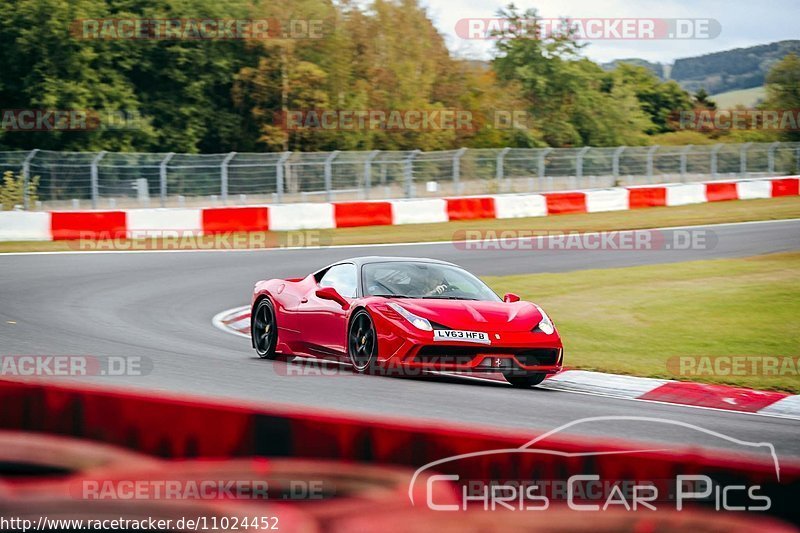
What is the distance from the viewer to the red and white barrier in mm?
23672

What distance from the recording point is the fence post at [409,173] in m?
30.8

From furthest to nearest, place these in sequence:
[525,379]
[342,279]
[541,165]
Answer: [541,165] → [342,279] → [525,379]

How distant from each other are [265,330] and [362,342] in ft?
6.28

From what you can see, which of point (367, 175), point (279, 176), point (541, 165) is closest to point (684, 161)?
Result: point (541, 165)

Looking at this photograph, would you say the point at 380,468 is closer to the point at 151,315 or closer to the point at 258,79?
the point at 151,315

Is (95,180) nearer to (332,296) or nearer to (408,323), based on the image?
(332,296)

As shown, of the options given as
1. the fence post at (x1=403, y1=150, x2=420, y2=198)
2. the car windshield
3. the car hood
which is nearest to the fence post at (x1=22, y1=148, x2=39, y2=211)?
the fence post at (x1=403, y1=150, x2=420, y2=198)

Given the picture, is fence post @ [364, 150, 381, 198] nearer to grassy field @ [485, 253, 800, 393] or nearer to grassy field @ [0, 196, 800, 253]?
grassy field @ [0, 196, 800, 253]

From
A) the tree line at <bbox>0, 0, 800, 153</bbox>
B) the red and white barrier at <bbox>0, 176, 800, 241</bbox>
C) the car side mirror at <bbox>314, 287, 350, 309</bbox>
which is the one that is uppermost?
the tree line at <bbox>0, 0, 800, 153</bbox>

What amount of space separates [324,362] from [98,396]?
21.4ft

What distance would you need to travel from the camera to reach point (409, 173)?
1222 inches

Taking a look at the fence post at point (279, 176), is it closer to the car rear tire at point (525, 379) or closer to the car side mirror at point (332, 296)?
the car side mirror at point (332, 296)

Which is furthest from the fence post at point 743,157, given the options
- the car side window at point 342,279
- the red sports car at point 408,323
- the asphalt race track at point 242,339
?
the car side window at point 342,279

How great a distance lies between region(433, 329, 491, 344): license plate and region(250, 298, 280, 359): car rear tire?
2458 millimetres
